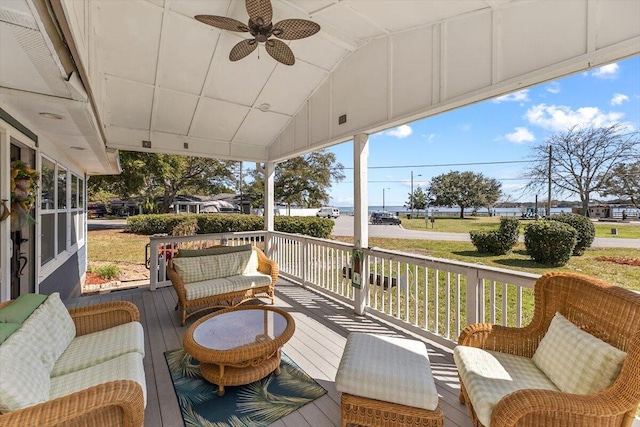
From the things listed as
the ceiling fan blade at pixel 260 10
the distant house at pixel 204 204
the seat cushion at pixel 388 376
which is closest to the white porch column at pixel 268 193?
the ceiling fan blade at pixel 260 10

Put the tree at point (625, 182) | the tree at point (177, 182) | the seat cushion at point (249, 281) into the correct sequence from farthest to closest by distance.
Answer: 1. the tree at point (177, 182)
2. the tree at point (625, 182)
3. the seat cushion at point (249, 281)

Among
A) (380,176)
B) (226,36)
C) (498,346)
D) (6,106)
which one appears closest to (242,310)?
(498,346)

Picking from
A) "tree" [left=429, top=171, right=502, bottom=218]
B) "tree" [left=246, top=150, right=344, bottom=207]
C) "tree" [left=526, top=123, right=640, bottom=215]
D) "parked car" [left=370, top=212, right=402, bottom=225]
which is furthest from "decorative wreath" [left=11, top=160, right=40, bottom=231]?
"parked car" [left=370, top=212, right=402, bottom=225]

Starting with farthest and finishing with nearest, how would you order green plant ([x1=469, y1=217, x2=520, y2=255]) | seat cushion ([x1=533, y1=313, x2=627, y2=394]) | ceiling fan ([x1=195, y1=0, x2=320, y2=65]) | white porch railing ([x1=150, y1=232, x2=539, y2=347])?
1. green plant ([x1=469, y1=217, x2=520, y2=255])
2. white porch railing ([x1=150, y1=232, x2=539, y2=347])
3. ceiling fan ([x1=195, y1=0, x2=320, y2=65])
4. seat cushion ([x1=533, y1=313, x2=627, y2=394])

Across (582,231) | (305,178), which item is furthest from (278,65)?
(305,178)

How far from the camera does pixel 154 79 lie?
4531 mm

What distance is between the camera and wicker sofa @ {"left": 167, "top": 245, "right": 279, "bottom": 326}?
3907 millimetres

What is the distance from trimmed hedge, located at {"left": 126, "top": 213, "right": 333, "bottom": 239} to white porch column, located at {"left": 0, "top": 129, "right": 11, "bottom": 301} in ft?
29.2

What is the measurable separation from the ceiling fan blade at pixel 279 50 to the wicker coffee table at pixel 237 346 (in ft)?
10.1

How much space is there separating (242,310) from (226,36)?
150 inches

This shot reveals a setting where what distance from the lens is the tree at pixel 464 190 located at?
62.3ft

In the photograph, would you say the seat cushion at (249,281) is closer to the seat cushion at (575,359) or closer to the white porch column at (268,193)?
the white porch column at (268,193)

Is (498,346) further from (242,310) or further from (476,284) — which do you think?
(242,310)

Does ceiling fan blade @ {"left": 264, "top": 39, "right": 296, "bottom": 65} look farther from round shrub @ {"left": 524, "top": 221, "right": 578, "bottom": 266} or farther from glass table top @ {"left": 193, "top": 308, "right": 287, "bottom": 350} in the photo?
round shrub @ {"left": 524, "top": 221, "right": 578, "bottom": 266}
